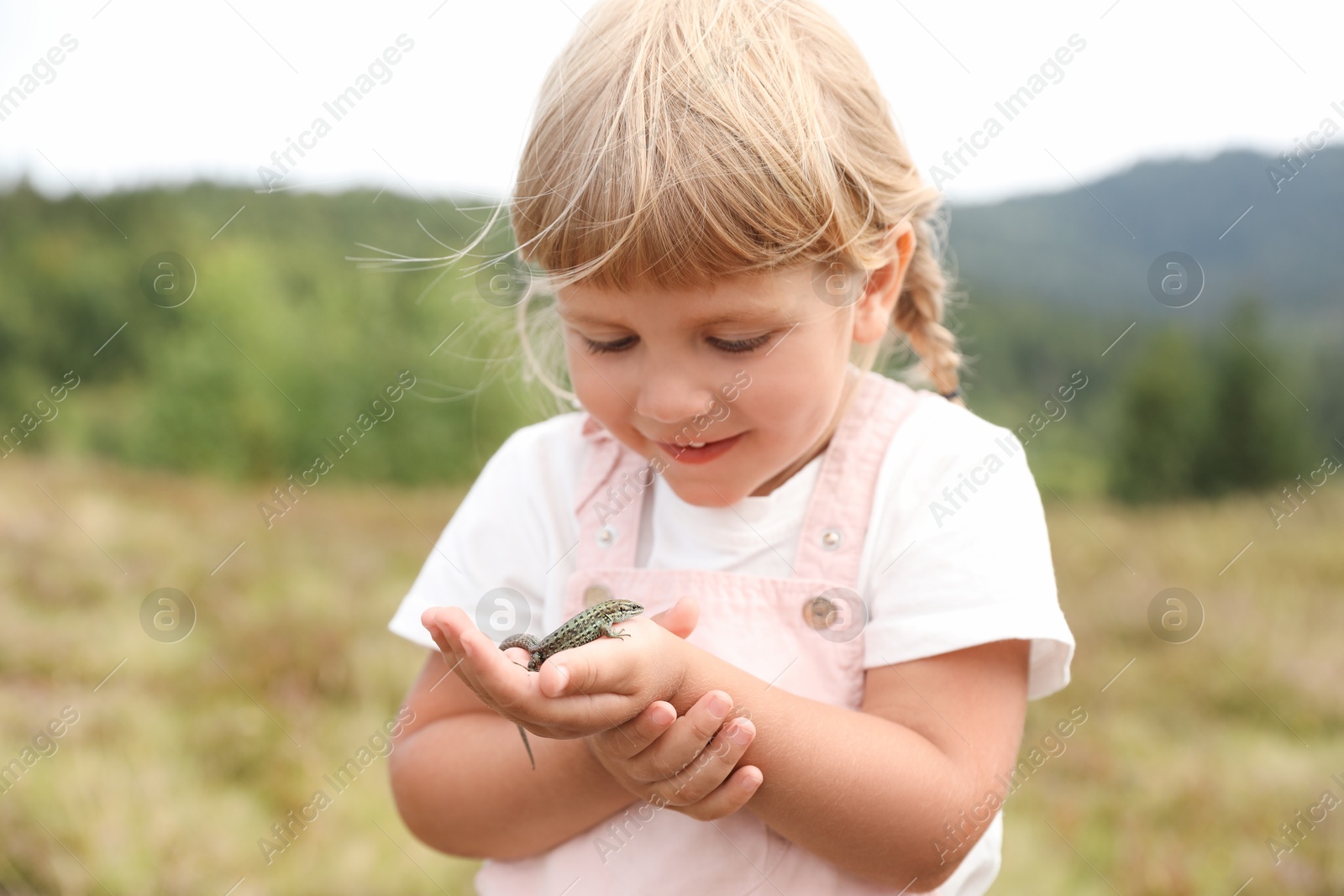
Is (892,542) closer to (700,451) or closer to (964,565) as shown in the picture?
(964,565)

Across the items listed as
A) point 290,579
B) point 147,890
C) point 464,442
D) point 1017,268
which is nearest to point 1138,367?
point 1017,268

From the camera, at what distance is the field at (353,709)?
146 inches

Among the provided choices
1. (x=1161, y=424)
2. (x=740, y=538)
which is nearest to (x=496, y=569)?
(x=740, y=538)

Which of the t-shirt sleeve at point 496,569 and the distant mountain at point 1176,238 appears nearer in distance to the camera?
the t-shirt sleeve at point 496,569

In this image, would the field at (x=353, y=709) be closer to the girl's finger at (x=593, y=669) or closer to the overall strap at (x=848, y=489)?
the overall strap at (x=848, y=489)

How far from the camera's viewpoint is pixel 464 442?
9.39m

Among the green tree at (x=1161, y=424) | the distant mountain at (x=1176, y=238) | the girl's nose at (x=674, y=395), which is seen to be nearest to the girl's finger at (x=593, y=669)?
the girl's nose at (x=674, y=395)

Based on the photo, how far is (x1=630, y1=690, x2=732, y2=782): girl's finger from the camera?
1.59m

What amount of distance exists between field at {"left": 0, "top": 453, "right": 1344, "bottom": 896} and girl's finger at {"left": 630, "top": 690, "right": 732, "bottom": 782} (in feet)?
8.32

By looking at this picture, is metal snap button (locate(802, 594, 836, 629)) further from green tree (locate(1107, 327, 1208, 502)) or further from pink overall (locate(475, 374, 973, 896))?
green tree (locate(1107, 327, 1208, 502))

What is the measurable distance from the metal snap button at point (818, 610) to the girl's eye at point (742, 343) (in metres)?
0.52

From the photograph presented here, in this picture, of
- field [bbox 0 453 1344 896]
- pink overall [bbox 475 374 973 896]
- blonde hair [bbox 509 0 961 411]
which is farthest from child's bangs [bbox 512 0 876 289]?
field [bbox 0 453 1344 896]

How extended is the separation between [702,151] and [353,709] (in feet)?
12.1

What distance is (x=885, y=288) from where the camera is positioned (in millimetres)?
2105
